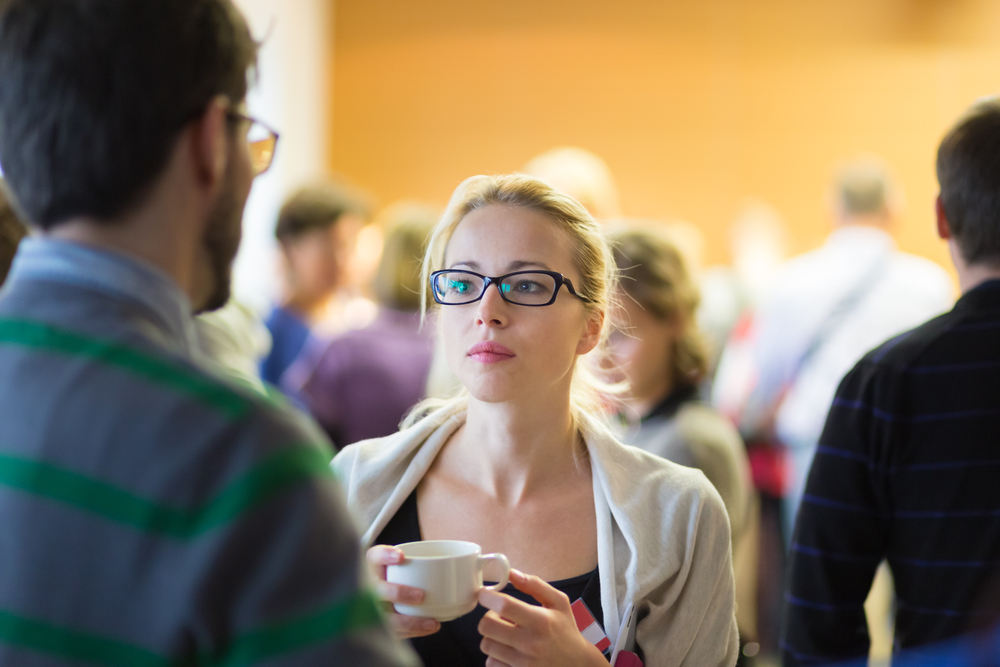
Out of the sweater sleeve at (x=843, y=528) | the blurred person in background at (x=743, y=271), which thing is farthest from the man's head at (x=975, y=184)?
the blurred person in background at (x=743, y=271)

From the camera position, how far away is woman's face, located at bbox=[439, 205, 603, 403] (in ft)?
4.91

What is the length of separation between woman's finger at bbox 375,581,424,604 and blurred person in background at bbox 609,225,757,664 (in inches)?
42.3

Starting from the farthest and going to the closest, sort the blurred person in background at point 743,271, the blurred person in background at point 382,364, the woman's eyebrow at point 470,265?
1. the blurred person in background at point 743,271
2. the blurred person in background at point 382,364
3. the woman's eyebrow at point 470,265

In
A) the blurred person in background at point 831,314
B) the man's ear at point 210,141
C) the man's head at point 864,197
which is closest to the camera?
the man's ear at point 210,141

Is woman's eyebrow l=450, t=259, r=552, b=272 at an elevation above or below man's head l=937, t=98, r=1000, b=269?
below

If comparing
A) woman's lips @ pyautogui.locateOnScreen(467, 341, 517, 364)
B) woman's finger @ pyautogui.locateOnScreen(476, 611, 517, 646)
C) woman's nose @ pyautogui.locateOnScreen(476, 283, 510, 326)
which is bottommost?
woman's finger @ pyautogui.locateOnScreen(476, 611, 517, 646)

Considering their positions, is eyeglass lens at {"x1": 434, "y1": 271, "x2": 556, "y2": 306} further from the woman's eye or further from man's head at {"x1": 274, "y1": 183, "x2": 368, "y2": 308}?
man's head at {"x1": 274, "y1": 183, "x2": 368, "y2": 308}

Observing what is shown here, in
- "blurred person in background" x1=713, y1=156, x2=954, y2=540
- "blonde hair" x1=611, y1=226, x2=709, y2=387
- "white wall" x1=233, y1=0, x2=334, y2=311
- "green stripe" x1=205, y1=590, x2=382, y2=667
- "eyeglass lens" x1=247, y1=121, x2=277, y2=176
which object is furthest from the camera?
"white wall" x1=233, y1=0, x2=334, y2=311

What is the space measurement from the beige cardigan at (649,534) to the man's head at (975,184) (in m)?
0.68

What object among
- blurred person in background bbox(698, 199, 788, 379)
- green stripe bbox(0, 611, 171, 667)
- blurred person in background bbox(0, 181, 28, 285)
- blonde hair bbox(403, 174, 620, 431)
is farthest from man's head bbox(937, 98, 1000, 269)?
blurred person in background bbox(698, 199, 788, 379)

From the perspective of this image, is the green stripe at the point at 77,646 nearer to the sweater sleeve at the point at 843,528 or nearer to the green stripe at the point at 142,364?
the green stripe at the point at 142,364

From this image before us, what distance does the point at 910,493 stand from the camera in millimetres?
1623

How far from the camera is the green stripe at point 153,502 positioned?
2.27 feet

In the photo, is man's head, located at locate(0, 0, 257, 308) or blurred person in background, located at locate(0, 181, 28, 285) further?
blurred person in background, located at locate(0, 181, 28, 285)
